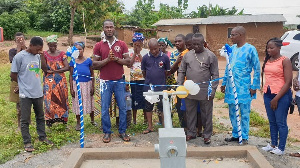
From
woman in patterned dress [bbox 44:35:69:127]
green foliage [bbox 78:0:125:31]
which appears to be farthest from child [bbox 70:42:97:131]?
green foliage [bbox 78:0:125:31]

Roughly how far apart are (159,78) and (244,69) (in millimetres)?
1336

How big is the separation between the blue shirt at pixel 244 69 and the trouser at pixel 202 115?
1.20 ft

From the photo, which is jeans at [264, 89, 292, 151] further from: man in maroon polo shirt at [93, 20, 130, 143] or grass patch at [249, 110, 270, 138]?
man in maroon polo shirt at [93, 20, 130, 143]

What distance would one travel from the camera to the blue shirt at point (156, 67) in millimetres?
5219

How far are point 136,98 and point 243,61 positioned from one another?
206 centimetres

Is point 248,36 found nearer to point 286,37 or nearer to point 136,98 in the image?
point 286,37

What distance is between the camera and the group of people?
14.5ft

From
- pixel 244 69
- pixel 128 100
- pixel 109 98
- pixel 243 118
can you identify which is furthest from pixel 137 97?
pixel 244 69

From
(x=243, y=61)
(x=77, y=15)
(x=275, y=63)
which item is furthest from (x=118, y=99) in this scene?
(x=77, y=15)

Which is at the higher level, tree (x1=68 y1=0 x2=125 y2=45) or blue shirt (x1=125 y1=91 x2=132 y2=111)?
tree (x1=68 y1=0 x2=125 y2=45)

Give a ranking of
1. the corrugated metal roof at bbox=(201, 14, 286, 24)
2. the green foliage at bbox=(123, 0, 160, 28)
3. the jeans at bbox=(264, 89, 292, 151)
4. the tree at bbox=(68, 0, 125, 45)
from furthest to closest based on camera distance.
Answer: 1. the green foliage at bbox=(123, 0, 160, 28)
2. the corrugated metal roof at bbox=(201, 14, 286, 24)
3. the tree at bbox=(68, 0, 125, 45)
4. the jeans at bbox=(264, 89, 292, 151)

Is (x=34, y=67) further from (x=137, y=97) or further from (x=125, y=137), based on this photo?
(x=137, y=97)

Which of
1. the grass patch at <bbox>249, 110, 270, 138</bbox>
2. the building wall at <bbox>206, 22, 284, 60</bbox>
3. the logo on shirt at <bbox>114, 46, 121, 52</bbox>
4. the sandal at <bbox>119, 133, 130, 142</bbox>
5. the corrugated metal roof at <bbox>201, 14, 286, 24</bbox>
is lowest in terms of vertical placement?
the grass patch at <bbox>249, 110, 270, 138</bbox>

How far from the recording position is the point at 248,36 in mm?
19547
